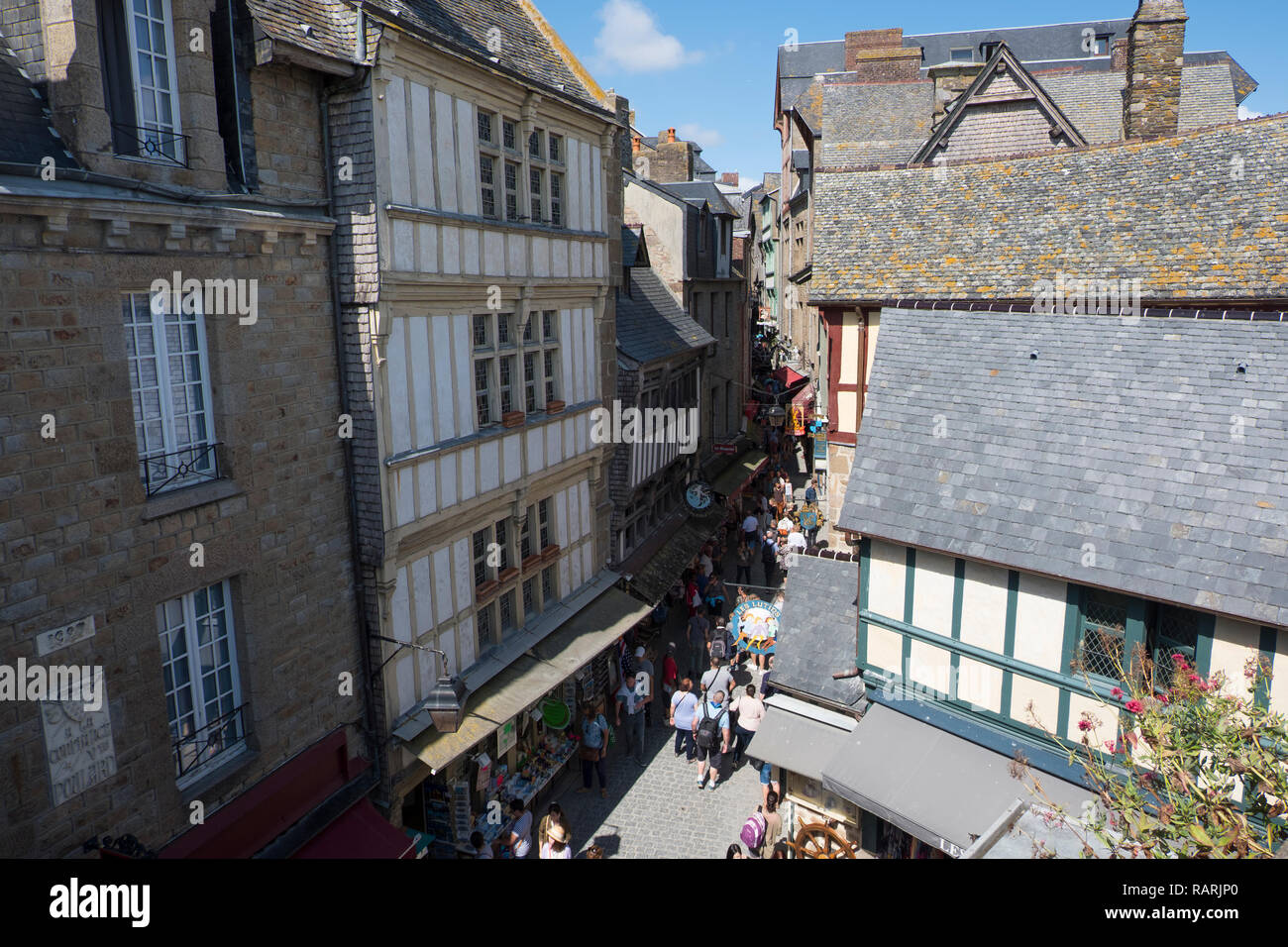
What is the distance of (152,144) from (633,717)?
9.98m

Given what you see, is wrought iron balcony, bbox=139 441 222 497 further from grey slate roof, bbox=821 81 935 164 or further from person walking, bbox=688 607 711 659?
grey slate roof, bbox=821 81 935 164

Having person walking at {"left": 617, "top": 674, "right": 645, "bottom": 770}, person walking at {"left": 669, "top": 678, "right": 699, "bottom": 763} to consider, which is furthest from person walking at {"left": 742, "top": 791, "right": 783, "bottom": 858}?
person walking at {"left": 617, "top": 674, "right": 645, "bottom": 770}

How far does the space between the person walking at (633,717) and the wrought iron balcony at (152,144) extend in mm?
9377

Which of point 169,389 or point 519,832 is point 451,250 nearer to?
point 169,389

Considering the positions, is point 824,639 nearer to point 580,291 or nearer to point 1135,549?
point 1135,549

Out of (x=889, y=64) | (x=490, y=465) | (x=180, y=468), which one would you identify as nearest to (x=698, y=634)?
(x=490, y=465)

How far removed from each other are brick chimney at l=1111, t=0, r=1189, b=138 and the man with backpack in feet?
51.4

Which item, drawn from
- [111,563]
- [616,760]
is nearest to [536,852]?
[616,760]

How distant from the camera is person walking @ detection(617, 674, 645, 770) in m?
13.5

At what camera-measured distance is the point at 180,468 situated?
7.42 metres

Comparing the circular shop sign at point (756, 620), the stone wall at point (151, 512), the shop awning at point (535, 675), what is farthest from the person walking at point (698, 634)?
the stone wall at point (151, 512)

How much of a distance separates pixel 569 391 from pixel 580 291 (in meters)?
1.58

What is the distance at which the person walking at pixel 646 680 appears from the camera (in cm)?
1370

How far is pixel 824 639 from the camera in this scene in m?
12.1
